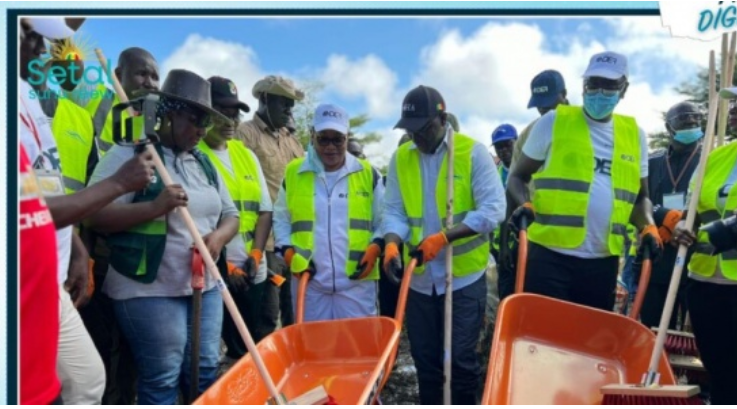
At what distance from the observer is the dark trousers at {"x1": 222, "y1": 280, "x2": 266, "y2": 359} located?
391 cm

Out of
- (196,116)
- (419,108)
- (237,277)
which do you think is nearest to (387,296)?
(237,277)

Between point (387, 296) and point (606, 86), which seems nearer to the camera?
point (606, 86)

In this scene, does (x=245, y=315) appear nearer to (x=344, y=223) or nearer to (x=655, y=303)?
(x=344, y=223)

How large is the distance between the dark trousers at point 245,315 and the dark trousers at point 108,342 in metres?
0.63

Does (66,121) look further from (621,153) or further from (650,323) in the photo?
(650,323)

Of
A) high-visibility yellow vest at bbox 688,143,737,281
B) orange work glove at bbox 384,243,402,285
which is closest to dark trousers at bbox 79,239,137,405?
orange work glove at bbox 384,243,402,285

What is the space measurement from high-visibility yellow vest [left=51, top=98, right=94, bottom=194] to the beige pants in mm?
700

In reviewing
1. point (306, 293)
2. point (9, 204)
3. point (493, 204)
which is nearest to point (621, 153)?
point (493, 204)

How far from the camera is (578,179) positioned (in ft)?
11.3

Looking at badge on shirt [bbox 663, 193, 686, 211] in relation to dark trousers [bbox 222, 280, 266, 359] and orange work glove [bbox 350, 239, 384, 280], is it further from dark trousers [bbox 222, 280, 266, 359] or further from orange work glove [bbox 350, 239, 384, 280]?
dark trousers [bbox 222, 280, 266, 359]

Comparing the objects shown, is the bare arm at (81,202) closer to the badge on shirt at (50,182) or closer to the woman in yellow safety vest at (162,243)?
the badge on shirt at (50,182)

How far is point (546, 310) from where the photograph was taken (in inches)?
134

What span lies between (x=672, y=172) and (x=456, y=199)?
191cm

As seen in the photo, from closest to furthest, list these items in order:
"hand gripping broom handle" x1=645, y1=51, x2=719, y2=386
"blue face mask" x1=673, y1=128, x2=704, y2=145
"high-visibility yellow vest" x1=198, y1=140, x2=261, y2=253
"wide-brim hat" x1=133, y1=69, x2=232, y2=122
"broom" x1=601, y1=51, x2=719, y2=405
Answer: "broom" x1=601, y1=51, x2=719, y2=405
"hand gripping broom handle" x1=645, y1=51, x2=719, y2=386
"wide-brim hat" x1=133, y1=69, x2=232, y2=122
"high-visibility yellow vest" x1=198, y1=140, x2=261, y2=253
"blue face mask" x1=673, y1=128, x2=704, y2=145
